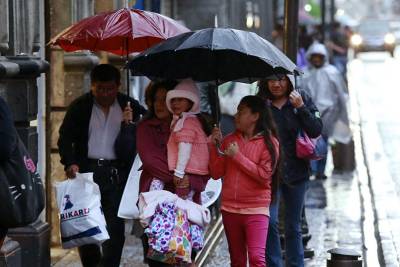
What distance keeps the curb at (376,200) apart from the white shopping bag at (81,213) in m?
3.23

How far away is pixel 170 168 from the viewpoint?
7.95 meters

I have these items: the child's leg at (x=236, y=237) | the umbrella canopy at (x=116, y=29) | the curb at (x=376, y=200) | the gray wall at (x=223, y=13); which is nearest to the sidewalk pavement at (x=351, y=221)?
the curb at (x=376, y=200)

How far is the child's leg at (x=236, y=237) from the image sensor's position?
7949 mm

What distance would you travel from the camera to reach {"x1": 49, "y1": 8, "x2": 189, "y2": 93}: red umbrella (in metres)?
8.57

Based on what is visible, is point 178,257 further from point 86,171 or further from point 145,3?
point 145,3

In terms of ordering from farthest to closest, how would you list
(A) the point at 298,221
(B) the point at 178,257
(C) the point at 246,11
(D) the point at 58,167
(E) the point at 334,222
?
(C) the point at 246,11, (E) the point at 334,222, (D) the point at 58,167, (A) the point at 298,221, (B) the point at 178,257

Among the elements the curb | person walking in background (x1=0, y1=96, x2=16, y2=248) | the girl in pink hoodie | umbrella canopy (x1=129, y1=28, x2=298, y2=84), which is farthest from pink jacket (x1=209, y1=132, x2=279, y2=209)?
the curb

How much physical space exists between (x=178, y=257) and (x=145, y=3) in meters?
8.63

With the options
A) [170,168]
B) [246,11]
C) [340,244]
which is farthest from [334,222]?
[246,11]

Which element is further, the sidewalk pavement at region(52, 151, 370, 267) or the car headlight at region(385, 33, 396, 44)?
the car headlight at region(385, 33, 396, 44)

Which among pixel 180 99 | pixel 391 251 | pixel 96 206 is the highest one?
pixel 180 99

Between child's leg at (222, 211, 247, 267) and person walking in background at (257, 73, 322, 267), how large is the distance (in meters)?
1.21

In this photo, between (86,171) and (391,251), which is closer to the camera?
(86,171)

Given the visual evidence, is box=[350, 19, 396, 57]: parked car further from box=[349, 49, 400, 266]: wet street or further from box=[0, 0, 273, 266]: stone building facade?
box=[0, 0, 273, 266]: stone building facade
